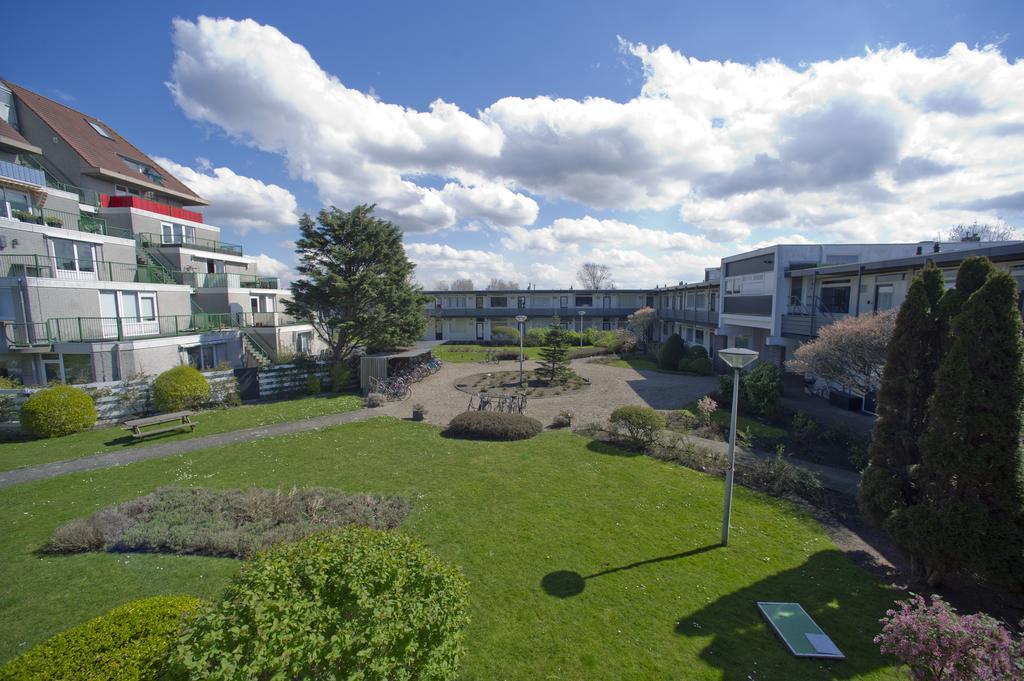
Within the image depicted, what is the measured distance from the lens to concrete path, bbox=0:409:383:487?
12141mm

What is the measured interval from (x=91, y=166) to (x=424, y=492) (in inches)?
1175

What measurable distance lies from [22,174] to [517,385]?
26245 mm

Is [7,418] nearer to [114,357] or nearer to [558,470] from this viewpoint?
[114,357]

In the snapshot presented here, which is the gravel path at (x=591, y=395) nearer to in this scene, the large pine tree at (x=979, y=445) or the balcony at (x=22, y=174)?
the large pine tree at (x=979, y=445)

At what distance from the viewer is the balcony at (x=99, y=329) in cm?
1809

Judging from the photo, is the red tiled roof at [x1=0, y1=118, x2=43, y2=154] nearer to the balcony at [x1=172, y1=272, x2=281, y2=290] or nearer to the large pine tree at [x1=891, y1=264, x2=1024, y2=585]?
the balcony at [x1=172, y1=272, x2=281, y2=290]

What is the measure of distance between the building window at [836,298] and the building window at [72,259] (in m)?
36.9

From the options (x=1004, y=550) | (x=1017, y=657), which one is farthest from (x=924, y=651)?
(x=1004, y=550)

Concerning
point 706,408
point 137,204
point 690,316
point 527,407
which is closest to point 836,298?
point 706,408

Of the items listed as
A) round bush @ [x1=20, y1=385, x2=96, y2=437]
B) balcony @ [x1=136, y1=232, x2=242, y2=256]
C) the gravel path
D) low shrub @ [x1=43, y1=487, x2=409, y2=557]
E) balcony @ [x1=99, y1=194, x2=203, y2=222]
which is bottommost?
the gravel path

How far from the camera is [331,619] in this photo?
3.71 meters

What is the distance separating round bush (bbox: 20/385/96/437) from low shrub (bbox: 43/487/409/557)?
30.3 ft

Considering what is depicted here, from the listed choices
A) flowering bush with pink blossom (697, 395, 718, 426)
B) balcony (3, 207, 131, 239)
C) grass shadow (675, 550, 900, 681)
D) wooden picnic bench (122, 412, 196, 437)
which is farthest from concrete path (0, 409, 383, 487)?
grass shadow (675, 550, 900, 681)

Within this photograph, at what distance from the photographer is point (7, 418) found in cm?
1552
